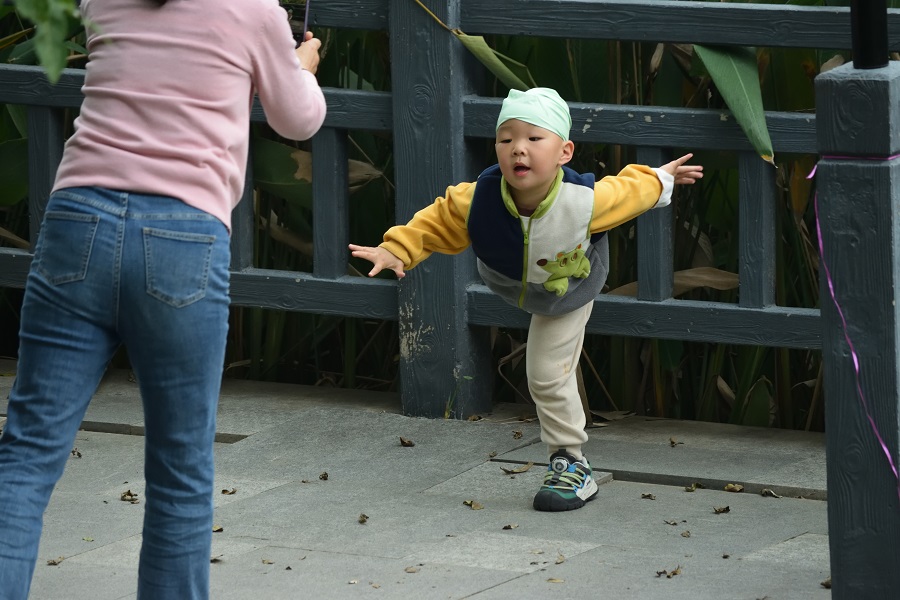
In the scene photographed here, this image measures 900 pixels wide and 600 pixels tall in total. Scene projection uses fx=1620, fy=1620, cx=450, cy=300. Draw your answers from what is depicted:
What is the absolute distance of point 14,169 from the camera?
6.15m

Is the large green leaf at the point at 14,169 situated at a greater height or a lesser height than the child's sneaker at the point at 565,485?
greater

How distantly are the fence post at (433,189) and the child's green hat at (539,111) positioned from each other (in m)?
0.96

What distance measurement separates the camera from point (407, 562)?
13.1ft

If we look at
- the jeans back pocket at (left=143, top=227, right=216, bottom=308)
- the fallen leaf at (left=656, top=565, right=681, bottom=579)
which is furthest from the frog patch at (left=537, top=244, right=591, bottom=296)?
the jeans back pocket at (left=143, top=227, right=216, bottom=308)

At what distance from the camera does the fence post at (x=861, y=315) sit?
3.21 m

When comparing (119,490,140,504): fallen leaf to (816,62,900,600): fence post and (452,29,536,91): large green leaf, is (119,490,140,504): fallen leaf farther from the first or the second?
(816,62,900,600): fence post

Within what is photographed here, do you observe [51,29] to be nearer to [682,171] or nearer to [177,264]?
[177,264]

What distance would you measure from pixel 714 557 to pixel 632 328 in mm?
1309

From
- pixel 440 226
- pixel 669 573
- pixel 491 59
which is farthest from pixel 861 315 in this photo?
pixel 491 59

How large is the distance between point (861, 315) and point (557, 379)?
135cm

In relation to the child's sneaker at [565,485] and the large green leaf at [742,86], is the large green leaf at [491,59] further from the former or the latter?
the child's sneaker at [565,485]

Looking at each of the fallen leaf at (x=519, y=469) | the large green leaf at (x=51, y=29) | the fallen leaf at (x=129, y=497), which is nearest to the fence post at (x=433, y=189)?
the fallen leaf at (x=519, y=469)

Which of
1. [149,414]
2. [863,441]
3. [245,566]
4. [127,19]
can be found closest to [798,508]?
[863,441]

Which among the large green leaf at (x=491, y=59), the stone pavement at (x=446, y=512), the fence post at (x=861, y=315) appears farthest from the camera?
the large green leaf at (x=491, y=59)
